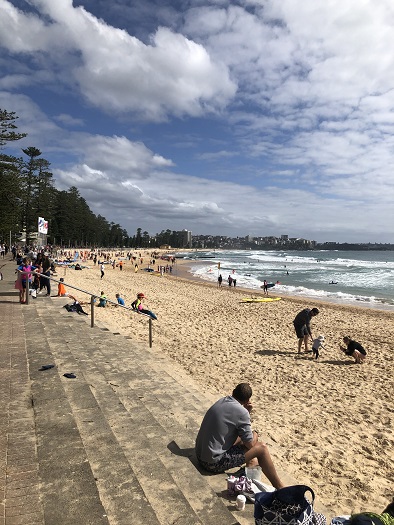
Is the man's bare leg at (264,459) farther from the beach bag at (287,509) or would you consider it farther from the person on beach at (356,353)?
the person on beach at (356,353)

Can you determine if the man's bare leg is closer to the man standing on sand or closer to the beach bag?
the man standing on sand

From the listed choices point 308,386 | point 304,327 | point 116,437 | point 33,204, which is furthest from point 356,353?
point 33,204

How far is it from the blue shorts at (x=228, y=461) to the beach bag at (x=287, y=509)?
1033mm

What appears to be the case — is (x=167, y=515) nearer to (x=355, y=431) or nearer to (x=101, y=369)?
(x=101, y=369)

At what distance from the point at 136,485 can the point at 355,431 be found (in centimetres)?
416

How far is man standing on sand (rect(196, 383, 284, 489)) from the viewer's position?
3529mm

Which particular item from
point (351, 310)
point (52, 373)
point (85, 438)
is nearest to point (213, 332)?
point (52, 373)

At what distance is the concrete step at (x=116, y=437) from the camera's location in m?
2.84

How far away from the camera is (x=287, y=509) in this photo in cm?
245

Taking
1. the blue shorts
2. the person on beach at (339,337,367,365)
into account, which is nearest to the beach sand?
the person on beach at (339,337,367,365)

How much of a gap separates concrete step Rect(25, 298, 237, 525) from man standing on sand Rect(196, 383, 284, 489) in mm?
228

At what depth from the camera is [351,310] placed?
70.9ft

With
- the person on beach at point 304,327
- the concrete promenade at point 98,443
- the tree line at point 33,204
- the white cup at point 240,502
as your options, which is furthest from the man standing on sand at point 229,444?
the tree line at point 33,204

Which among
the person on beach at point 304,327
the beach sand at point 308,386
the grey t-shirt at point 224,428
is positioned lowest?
the beach sand at point 308,386
